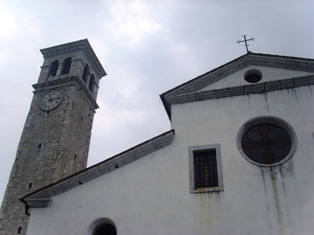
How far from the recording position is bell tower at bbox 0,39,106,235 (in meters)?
21.6

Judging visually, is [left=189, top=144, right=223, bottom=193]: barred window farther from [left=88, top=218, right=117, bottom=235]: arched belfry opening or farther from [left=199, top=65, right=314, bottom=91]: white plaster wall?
[left=88, top=218, right=117, bottom=235]: arched belfry opening

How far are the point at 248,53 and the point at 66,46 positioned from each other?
70.1 ft

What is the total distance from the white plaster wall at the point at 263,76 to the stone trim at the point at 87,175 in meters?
3.52

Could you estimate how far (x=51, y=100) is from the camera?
1028 inches

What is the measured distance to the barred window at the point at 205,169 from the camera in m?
9.84

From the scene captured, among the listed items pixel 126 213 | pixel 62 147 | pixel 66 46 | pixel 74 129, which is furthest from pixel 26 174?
pixel 126 213

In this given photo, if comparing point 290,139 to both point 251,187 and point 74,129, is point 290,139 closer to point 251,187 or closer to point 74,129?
point 251,187

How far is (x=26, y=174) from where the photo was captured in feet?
73.6

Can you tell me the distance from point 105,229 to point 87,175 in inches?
72.7

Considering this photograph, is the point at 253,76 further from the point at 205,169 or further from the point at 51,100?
the point at 51,100

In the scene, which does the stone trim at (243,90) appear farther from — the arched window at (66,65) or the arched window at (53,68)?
the arched window at (53,68)

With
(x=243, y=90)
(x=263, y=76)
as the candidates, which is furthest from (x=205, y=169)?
(x=263, y=76)

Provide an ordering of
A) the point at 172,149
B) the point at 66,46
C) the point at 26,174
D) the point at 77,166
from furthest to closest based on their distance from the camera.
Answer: the point at 66,46
the point at 77,166
the point at 26,174
the point at 172,149

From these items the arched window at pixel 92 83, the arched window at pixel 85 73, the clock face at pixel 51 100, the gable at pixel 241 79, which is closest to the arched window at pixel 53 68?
the arched window at pixel 85 73
